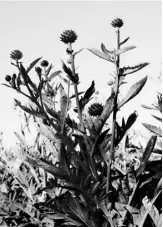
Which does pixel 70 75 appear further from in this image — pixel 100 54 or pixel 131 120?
pixel 131 120

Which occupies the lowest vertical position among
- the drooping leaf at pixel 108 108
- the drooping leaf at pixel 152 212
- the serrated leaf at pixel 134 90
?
the drooping leaf at pixel 152 212

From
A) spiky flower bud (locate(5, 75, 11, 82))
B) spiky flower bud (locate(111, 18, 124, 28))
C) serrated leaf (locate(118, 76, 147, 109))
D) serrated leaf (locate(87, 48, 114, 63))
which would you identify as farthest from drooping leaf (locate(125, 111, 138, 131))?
spiky flower bud (locate(5, 75, 11, 82))

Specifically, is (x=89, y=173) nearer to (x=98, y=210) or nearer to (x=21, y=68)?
(x=98, y=210)

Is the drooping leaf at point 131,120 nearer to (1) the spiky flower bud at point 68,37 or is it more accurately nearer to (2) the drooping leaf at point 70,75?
(2) the drooping leaf at point 70,75

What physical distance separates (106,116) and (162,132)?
32 cm

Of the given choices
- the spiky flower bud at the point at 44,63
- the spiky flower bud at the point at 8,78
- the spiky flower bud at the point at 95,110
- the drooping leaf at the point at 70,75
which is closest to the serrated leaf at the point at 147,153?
the spiky flower bud at the point at 95,110

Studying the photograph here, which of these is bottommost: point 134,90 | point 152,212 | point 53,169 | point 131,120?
point 152,212

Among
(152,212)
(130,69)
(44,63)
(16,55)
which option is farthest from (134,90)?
(44,63)

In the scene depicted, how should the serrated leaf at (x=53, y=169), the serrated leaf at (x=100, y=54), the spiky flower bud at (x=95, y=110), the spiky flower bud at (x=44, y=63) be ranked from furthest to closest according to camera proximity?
the spiky flower bud at (x=44, y=63) → the spiky flower bud at (x=95, y=110) → the serrated leaf at (x=100, y=54) → the serrated leaf at (x=53, y=169)

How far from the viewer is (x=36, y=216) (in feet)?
6.23

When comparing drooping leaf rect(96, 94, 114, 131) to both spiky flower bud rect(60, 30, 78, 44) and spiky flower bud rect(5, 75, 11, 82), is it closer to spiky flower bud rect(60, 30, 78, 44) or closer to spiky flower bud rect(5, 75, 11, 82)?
spiky flower bud rect(60, 30, 78, 44)

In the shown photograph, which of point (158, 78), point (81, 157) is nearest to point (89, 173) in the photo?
point (81, 157)

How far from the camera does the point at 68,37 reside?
1303 mm

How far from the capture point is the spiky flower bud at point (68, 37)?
1.31 metres
